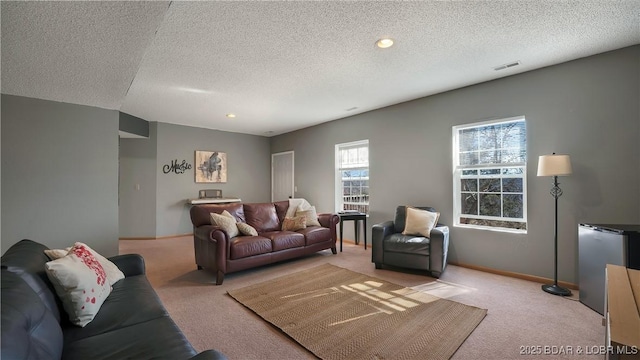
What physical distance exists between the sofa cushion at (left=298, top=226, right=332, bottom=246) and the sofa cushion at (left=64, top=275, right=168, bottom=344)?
242 centimetres

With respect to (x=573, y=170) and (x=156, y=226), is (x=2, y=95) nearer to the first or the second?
(x=156, y=226)

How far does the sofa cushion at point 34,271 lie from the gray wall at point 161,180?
4.58 m

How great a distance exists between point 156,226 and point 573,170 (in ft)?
23.6

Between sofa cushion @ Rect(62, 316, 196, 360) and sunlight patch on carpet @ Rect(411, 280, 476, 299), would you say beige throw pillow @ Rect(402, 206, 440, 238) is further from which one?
sofa cushion @ Rect(62, 316, 196, 360)

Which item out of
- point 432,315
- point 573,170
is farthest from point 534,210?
point 432,315

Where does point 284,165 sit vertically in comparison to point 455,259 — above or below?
above

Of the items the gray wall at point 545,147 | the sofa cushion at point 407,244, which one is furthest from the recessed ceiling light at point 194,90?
the sofa cushion at point 407,244

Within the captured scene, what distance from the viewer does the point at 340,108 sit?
492 cm

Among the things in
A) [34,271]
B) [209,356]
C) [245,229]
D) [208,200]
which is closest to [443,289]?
[245,229]

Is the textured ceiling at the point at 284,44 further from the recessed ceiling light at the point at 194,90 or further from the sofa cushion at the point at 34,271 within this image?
the sofa cushion at the point at 34,271

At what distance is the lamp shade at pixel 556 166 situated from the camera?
280 centimetres

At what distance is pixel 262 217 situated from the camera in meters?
4.30

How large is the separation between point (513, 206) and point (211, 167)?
20.2ft

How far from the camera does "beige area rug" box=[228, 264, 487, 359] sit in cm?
194
